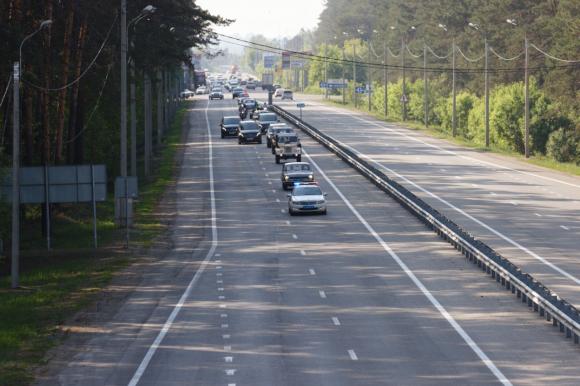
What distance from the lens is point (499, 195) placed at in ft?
213

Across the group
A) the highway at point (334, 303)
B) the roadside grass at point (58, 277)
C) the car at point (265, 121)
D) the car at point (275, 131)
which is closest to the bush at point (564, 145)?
the car at point (265, 121)

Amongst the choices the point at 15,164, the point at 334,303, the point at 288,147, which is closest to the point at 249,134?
the point at 288,147

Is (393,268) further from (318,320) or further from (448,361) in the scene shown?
(448,361)

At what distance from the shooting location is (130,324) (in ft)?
108

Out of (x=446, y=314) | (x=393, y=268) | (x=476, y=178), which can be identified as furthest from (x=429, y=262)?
(x=476, y=178)

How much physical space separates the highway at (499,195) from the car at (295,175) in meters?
5.57

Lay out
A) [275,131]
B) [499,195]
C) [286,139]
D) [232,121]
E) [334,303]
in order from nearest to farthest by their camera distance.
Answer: [334,303]
[499,195]
[286,139]
[275,131]
[232,121]

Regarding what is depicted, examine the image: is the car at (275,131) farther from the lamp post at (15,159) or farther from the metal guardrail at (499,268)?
the lamp post at (15,159)

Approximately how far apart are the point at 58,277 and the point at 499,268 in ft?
48.7

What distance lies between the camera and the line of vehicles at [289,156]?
58.7 metres

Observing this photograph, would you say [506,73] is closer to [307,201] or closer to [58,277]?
[307,201]

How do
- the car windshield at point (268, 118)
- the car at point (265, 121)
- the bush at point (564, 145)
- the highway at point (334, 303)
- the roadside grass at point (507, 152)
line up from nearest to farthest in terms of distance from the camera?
the highway at point (334, 303)
the roadside grass at point (507, 152)
the car at point (265, 121)
the car windshield at point (268, 118)
the bush at point (564, 145)

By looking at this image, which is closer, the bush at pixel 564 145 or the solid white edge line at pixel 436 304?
the solid white edge line at pixel 436 304

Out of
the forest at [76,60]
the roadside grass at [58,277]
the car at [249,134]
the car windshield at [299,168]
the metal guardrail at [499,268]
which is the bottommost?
the roadside grass at [58,277]
